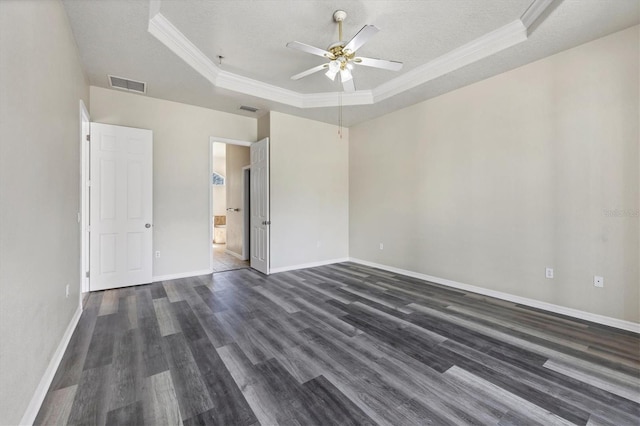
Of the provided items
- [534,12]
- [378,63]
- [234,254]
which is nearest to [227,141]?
[234,254]

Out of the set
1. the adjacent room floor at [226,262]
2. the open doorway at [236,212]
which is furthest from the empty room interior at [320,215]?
the open doorway at [236,212]

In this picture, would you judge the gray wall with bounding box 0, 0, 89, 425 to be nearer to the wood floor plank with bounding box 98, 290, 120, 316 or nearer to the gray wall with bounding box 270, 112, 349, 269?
the wood floor plank with bounding box 98, 290, 120, 316

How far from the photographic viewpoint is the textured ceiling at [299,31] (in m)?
2.52

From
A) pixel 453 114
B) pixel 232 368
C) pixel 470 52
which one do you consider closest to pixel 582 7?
pixel 470 52

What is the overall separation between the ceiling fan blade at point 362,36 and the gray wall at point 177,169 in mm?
3170

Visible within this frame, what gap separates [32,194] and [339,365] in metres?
2.35

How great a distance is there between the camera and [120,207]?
158 inches

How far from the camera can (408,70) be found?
12.8 ft

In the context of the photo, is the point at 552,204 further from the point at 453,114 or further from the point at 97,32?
the point at 97,32

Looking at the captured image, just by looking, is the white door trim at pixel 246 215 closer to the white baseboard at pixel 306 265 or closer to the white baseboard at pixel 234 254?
the white baseboard at pixel 234 254

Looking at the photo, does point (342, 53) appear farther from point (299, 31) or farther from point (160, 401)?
point (160, 401)

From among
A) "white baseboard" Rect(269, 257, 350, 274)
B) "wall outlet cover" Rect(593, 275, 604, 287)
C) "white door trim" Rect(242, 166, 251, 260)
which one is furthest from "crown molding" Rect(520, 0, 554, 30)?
"white door trim" Rect(242, 166, 251, 260)

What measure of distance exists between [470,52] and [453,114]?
951mm

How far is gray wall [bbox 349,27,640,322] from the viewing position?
9.05 feet
